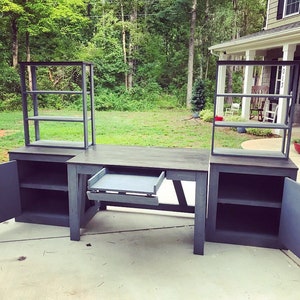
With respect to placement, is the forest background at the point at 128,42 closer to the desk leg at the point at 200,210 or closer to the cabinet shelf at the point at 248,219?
the cabinet shelf at the point at 248,219

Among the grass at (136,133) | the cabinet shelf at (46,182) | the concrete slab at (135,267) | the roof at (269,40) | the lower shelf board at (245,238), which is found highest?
the roof at (269,40)

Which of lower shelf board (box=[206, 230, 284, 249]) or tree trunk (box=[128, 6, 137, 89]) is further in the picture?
tree trunk (box=[128, 6, 137, 89])

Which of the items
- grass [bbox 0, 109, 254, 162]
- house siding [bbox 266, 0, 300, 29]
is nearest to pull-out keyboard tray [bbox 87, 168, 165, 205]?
grass [bbox 0, 109, 254, 162]

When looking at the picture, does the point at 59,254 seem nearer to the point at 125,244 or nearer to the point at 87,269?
the point at 87,269

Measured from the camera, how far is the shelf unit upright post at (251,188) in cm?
264

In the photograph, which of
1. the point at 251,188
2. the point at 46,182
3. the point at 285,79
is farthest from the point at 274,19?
the point at 46,182

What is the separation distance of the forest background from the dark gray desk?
9.43 m

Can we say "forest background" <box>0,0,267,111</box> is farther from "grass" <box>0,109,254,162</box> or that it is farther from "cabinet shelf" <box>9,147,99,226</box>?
"cabinet shelf" <box>9,147,99,226</box>

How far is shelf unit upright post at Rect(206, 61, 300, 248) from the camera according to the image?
2643 mm

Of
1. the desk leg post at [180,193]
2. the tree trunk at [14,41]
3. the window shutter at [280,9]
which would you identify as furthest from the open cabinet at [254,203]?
the tree trunk at [14,41]

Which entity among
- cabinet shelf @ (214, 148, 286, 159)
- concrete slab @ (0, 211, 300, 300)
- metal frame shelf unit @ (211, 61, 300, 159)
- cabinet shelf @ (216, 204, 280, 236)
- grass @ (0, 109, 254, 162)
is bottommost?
concrete slab @ (0, 211, 300, 300)

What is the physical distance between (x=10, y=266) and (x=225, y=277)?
1627 mm

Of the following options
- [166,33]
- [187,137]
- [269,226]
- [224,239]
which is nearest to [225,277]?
[224,239]

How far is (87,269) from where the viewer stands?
7.94 ft
